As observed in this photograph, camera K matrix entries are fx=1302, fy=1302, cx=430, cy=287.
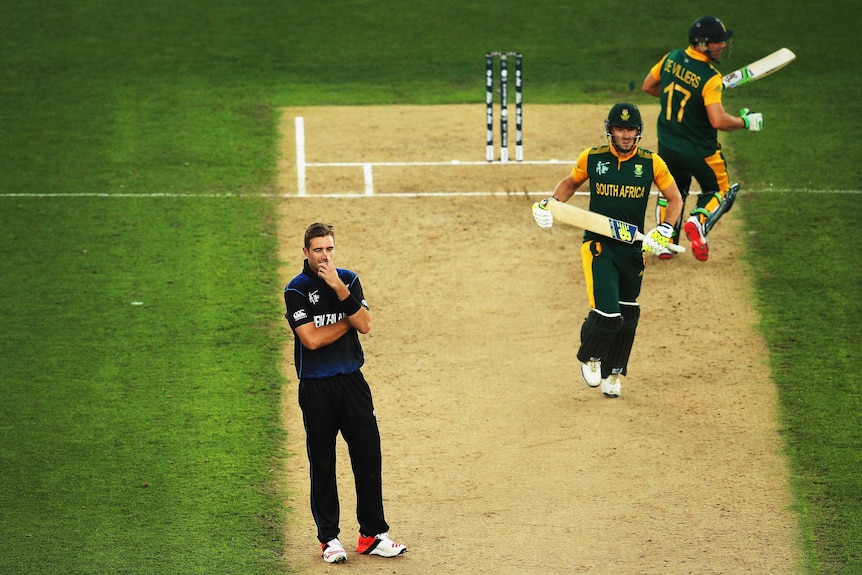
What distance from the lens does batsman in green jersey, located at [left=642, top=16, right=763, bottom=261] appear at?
529 inches

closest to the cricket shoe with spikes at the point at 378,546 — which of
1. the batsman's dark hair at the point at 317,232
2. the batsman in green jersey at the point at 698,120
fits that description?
the batsman's dark hair at the point at 317,232

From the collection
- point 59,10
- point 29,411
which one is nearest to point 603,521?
point 29,411

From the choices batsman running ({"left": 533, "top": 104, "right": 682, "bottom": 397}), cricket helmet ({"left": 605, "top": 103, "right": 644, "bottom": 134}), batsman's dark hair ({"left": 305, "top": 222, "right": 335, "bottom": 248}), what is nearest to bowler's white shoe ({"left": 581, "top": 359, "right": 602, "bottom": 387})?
A: batsman running ({"left": 533, "top": 104, "right": 682, "bottom": 397})

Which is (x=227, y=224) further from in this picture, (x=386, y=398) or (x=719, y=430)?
(x=719, y=430)

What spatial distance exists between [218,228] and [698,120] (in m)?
5.79

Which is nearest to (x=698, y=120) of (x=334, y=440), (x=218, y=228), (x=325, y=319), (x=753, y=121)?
(x=753, y=121)

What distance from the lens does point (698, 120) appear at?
13758 mm

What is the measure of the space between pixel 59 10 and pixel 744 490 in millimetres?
17130

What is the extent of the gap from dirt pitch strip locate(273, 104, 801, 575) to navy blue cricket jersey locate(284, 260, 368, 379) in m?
1.44

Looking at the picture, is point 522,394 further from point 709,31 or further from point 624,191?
point 709,31

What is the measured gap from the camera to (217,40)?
22203 mm

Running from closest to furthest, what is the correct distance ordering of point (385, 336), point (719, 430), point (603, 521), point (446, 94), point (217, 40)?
1. point (603, 521)
2. point (719, 430)
3. point (385, 336)
4. point (446, 94)
5. point (217, 40)

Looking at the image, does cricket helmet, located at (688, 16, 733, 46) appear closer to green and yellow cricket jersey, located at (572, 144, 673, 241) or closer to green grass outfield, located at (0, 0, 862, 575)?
green and yellow cricket jersey, located at (572, 144, 673, 241)

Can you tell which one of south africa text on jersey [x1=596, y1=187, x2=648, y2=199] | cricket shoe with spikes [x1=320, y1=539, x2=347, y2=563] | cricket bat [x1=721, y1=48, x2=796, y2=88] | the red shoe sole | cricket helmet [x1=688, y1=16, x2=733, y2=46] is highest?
cricket helmet [x1=688, y1=16, x2=733, y2=46]
